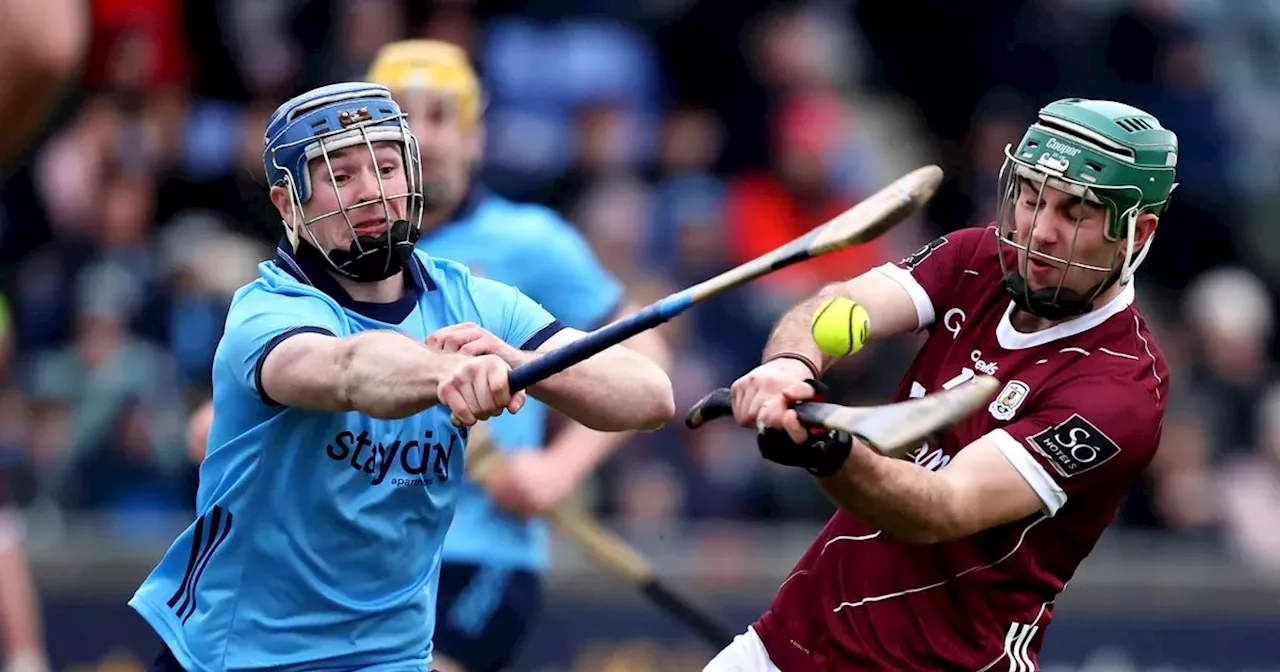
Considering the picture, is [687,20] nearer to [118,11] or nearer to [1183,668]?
[118,11]

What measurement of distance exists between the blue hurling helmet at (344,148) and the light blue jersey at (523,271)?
1606 mm

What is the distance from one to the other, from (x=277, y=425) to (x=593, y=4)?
6911mm

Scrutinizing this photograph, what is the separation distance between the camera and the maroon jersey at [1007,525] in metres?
3.83

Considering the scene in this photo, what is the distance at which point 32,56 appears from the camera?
1.87 m

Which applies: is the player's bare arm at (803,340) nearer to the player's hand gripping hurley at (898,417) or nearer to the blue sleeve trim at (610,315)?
the player's hand gripping hurley at (898,417)

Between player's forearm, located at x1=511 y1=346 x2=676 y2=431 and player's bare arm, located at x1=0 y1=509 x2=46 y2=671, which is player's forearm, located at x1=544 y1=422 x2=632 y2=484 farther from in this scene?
player's bare arm, located at x1=0 y1=509 x2=46 y2=671

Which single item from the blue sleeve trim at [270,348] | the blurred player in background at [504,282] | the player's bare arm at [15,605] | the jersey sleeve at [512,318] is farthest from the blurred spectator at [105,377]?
the blue sleeve trim at [270,348]

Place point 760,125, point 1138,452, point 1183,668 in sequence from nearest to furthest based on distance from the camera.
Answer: point 1138,452 → point 1183,668 → point 760,125

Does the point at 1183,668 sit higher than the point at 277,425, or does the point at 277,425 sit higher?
the point at 277,425

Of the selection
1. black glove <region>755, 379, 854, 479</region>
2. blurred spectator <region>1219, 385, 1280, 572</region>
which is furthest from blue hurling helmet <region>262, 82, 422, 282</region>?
blurred spectator <region>1219, 385, 1280, 572</region>

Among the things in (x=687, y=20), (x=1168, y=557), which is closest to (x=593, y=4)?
(x=687, y=20)

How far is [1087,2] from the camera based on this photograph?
1104cm

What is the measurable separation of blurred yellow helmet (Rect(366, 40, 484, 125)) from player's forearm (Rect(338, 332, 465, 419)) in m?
2.19

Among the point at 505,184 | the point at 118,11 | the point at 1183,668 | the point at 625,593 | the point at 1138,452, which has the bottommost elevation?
the point at 1183,668
